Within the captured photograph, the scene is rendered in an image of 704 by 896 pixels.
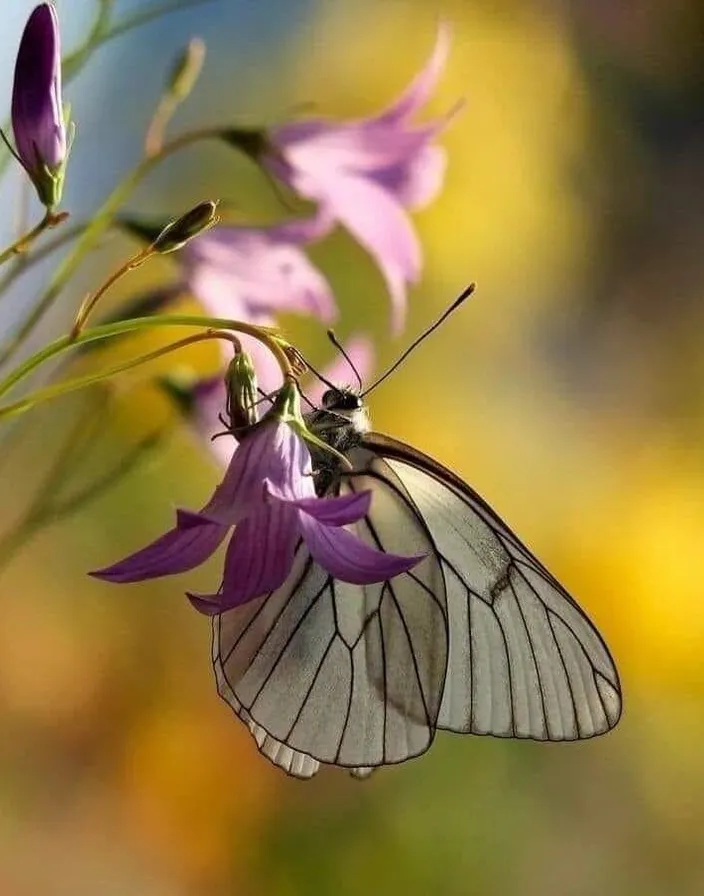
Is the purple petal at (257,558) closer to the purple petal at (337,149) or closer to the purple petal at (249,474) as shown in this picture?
the purple petal at (249,474)

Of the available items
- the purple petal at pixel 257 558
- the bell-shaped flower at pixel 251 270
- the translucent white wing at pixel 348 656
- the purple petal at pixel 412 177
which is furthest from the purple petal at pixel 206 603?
the purple petal at pixel 412 177

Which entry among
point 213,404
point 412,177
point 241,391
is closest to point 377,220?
point 412,177

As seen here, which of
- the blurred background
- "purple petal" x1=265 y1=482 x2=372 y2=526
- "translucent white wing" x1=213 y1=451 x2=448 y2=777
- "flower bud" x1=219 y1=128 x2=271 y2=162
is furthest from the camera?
the blurred background

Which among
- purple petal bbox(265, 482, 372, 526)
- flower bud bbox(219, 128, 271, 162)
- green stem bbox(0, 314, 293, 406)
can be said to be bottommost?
purple petal bbox(265, 482, 372, 526)

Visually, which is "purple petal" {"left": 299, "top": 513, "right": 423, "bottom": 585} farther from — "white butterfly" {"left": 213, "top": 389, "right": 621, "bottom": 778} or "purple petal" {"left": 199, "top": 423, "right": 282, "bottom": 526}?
"white butterfly" {"left": 213, "top": 389, "right": 621, "bottom": 778}

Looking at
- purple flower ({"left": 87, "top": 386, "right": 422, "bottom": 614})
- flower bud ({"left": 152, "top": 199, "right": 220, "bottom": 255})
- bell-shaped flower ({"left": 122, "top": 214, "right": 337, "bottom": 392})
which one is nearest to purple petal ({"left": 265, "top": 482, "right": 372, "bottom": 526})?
A: purple flower ({"left": 87, "top": 386, "right": 422, "bottom": 614})

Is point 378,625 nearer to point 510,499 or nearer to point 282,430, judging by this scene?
point 282,430

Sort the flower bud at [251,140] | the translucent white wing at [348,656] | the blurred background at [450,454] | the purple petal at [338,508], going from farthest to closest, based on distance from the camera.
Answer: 1. the blurred background at [450,454]
2. the flower bud at [251,140]
3. the translucent white wing at [348,656]
4. the purple petal at [338,508]
